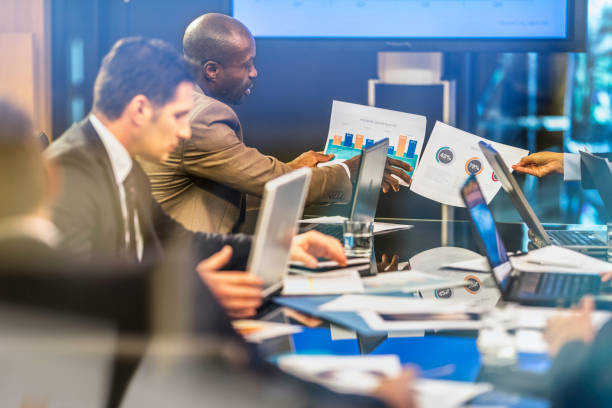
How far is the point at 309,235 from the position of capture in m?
1.78

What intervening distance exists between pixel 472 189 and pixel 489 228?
11 centimetres

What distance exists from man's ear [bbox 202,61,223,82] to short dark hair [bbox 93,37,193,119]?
3.83 feet

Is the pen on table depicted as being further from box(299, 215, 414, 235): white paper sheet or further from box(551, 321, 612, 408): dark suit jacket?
box(299, 215, 414, 235): white paper sheet

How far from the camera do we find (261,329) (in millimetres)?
1278

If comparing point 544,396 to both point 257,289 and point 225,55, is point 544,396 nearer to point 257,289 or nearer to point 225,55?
point 257,289

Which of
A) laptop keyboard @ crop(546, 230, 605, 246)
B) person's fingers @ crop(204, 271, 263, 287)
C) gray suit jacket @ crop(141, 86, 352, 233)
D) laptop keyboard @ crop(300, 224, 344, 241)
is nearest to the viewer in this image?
person's fingers @ crop(204, 271, 263, 287)

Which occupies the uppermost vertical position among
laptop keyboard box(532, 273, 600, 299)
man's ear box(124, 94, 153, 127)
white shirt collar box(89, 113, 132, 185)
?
man's ear box(124, 94, 153, 127)

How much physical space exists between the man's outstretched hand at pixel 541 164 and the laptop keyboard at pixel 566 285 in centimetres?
120

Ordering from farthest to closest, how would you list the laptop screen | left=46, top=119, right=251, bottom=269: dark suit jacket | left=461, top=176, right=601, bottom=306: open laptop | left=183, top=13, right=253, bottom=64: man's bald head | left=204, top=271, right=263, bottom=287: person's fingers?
left=183, top=13, right=253, bottom=64: man's bald head → the laptop screen → left=461, top=176, right=601, bottom=306: open laptop → left=204, top=271, right=263, bottom=287: person's fingers → left=46, top=119, right=251, bottom=269: dark suit jacket

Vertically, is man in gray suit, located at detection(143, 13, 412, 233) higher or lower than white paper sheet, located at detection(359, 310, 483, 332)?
higher

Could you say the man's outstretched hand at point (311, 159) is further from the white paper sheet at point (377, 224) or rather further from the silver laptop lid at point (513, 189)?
the silver laptop lid at point (513, 189)

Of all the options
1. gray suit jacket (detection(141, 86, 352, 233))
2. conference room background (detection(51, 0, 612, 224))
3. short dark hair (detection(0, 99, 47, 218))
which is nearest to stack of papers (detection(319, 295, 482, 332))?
short dark hair (detection(0, 99, 47, 218))

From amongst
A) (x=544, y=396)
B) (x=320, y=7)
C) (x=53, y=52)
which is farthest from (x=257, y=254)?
(x=53, y=52)

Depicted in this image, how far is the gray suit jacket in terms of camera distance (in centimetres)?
252
